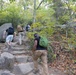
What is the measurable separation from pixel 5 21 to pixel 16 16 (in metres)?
1.20

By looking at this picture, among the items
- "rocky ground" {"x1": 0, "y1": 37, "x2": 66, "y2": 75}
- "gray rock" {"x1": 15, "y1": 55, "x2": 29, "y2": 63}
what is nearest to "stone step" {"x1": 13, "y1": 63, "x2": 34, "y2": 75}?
"rocky ground" {"x1": 0, "y1": 37, "x2": 66, "y2": 75}

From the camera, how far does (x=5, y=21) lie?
1898 centimetres

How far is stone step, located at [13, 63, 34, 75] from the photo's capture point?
9873 millimetres

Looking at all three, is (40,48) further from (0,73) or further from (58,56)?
(58,56)

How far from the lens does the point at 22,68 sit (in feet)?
33.7

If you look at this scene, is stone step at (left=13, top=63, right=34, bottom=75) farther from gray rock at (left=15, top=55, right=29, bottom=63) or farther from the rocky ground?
gray rock at (left=15, top=55, right=29, bottom=63)

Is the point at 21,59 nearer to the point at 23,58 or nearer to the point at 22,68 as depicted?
the point at 23,58

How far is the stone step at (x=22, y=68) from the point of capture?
32.4ft

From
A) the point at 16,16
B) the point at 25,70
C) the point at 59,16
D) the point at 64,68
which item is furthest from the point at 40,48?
the point at 16,16

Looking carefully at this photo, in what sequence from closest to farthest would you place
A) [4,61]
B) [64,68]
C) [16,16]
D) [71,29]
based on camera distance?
[4,61], [64,68], [71,29], [16,16]

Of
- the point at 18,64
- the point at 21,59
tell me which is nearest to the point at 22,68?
the point at 18,64


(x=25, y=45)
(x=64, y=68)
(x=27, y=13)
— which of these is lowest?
(x=64, y=68)

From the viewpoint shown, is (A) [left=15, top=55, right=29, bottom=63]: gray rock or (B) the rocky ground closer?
(B) the rocky ground

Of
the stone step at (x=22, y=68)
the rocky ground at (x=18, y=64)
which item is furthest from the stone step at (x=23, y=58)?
the stone step at (x=22, y=68)
